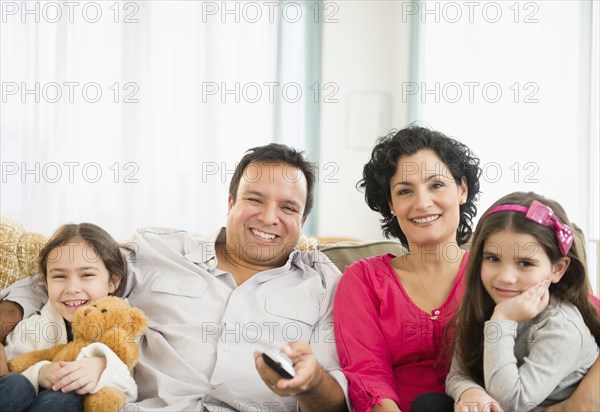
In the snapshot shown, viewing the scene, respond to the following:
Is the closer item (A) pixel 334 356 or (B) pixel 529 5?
(A) pixel 334 356

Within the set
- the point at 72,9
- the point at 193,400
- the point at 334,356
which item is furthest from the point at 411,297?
the point at 72,9

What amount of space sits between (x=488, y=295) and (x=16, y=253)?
1416mm

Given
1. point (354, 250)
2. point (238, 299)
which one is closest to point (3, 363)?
point (238, 299)

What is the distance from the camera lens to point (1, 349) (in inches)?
73.1

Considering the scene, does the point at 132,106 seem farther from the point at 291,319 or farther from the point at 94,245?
the point at 291,319

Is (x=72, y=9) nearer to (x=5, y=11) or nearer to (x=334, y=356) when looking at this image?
(x=5, y=11)

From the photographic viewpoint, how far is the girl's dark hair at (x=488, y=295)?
5.57 feet

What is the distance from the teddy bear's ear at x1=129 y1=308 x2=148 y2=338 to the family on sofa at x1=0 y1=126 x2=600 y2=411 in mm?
95

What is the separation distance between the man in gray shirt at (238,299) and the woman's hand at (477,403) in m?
0.32

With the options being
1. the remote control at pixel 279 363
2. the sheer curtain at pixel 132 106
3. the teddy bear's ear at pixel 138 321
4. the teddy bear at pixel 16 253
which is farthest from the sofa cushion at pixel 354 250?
the sheer curtain at pixel 132 106

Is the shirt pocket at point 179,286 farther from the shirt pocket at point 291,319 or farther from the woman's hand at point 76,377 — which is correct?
the woman's hand at point 76,377

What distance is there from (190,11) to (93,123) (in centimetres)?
100

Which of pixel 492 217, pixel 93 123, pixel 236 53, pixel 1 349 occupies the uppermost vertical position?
pixel 236 53

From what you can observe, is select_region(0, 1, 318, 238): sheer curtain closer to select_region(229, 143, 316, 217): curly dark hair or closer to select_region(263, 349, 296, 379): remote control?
select_region(229, 143, 316, 217): curly dark hair
